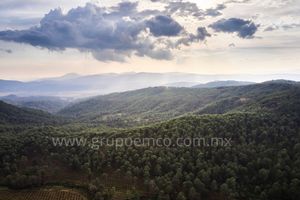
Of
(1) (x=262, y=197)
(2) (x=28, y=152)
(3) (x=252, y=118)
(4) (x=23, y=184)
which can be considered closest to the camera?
(1) (x=262, y=197)

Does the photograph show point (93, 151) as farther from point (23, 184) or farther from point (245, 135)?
point (245, 135)

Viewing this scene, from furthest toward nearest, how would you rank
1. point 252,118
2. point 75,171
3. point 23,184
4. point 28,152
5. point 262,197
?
point 252,118
point 28,152
point 75,171
point 23,184
point 262,197

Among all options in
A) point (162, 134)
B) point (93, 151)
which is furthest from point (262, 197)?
point (93, 151)

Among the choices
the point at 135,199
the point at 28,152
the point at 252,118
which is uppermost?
the point at 252,118

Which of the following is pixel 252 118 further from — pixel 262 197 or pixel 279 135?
pixel 262 197

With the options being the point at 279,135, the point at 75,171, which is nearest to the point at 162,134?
the point at 75,171

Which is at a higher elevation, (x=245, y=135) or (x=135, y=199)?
(x=245, y=135)

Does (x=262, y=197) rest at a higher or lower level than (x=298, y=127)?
lower

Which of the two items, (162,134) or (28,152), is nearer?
(28,152)

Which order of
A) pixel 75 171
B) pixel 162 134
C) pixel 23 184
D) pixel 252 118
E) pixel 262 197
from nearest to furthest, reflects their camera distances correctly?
pixel 262 197 < pixel 23 184 < pixel 75 171 < pixel 162 134 < pixel 252 118
